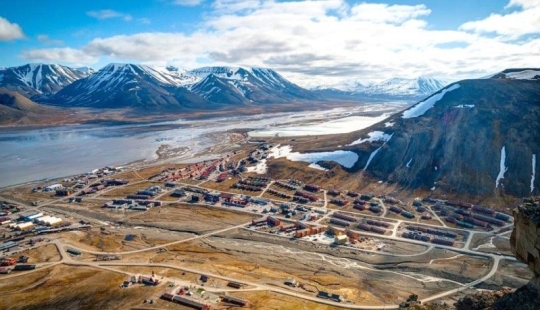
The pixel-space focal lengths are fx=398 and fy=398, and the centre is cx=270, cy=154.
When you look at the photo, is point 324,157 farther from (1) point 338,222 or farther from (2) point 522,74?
(2) point 522,74

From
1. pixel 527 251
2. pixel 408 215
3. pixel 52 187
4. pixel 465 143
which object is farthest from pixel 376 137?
pixel 527 251

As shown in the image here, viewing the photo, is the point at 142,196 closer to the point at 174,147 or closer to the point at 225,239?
the point at 225,239

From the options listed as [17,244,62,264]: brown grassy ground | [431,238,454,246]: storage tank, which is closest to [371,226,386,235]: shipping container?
[431,238,454,246]: storage tank

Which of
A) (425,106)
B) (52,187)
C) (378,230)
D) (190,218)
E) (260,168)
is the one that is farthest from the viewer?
(425,106)

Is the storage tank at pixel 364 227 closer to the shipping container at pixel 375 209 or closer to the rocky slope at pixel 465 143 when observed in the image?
the shipping container at pixel 375 209

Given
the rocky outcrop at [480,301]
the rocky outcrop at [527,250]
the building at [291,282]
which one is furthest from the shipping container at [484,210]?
the rocky outcrop at [527,250]

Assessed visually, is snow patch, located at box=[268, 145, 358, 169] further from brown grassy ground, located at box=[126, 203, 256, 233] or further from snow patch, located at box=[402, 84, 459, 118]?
brown grassy ground, located at box=[126, 203, 256, 233]

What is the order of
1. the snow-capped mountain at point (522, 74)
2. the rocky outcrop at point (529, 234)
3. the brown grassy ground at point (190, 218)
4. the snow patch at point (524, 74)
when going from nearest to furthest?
1. the rocky outcrop at point (529, 234)
2. the brown grassy ground at point (190, 218)
3. the snow-capped mountain at point (522, 74)
4. the snow patch at point (524, 74)

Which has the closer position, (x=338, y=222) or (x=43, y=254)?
(x=43, y=254)

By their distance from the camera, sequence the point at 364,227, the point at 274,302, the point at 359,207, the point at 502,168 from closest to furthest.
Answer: the point at 274,302 < the point at 364,227 < the point at 359,207 < the point at 502,168
